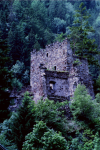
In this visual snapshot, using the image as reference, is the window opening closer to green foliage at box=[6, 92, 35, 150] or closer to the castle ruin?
the castle ruin

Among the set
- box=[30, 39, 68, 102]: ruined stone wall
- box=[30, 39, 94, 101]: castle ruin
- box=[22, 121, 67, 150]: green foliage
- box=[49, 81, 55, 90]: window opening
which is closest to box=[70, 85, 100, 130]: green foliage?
box=[30, 39, 94, 101]: castle ruin

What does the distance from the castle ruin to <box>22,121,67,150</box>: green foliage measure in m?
6.18

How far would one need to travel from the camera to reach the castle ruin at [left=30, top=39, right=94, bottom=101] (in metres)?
16.3

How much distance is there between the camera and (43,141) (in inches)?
357

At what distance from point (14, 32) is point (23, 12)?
12.7 metres

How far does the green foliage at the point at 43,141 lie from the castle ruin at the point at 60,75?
6178 mm

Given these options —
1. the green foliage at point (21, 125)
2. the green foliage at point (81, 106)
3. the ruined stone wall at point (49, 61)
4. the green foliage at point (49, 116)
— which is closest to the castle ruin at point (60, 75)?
the ruined stone wall at point (49, 61)

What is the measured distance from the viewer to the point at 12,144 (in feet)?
31.9

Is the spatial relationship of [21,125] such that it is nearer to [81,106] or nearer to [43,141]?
[43,141]

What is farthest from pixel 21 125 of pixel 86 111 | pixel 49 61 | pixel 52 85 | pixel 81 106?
pixel 49 61

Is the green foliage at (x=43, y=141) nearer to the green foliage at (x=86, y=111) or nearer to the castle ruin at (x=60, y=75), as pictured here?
the green foliage at (x=86, y=111)

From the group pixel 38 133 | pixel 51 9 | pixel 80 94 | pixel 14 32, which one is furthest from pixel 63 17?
pixel 38 133

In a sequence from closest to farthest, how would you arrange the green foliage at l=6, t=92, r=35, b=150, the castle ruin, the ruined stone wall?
the green foliage at l=6, t=92, r=35, b=150 → the castle ruin → the ruined stone wall

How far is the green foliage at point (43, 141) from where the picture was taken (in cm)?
877
